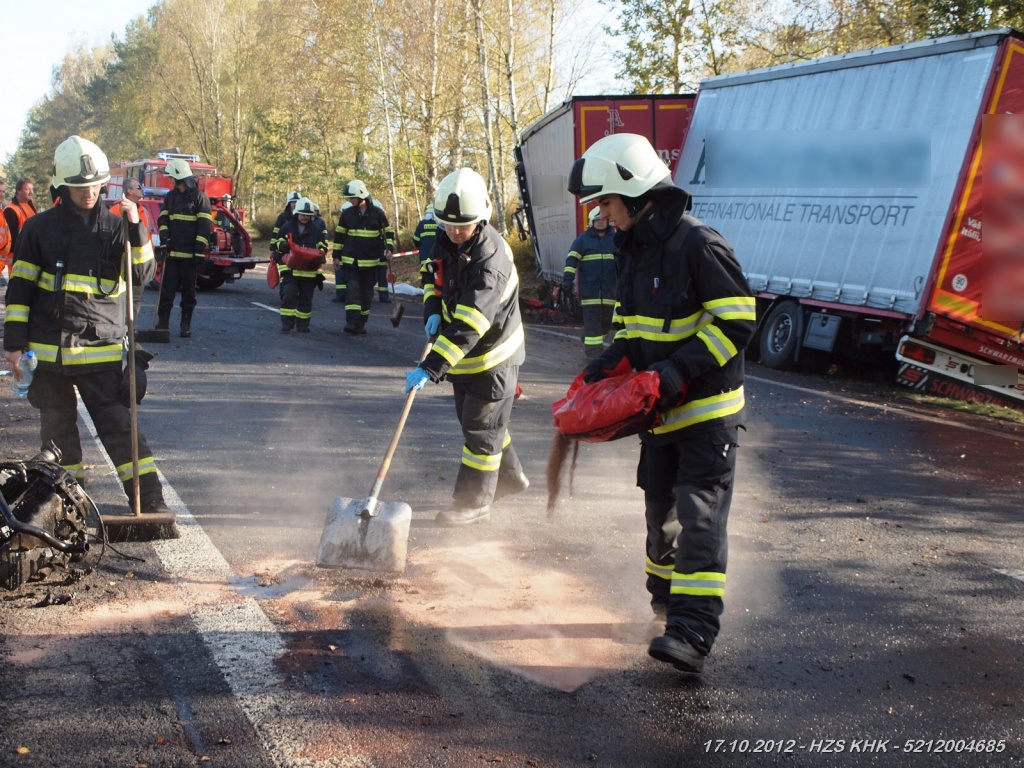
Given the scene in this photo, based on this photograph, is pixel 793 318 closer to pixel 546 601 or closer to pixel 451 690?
pixel 546 601

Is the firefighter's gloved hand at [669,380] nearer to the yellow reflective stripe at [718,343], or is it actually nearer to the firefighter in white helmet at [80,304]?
the yellow reflective stripe at [718,343]

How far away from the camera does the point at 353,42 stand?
36438mm

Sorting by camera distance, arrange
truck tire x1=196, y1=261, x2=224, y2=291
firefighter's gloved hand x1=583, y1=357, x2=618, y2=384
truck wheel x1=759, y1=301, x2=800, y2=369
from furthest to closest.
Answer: truck tire x1=196, y1=261, x2=224, y2=291
truck wheel x1=759, y1=301, x2=800, y2=369
firefighter's gloved hand x1=583, y1=357, x2=618, y2=384

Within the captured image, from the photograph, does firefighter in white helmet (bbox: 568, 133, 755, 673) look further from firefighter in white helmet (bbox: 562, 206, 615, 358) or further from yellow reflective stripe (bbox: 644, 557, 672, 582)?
firefighter in white helmet (bbox: 562, 206, 615, 358)

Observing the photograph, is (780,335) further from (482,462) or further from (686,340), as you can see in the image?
(686,340)

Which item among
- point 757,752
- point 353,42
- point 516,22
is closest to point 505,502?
point 757,752

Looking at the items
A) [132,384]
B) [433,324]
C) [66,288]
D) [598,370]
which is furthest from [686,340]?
[66,288]

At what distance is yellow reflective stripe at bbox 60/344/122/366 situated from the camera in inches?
202

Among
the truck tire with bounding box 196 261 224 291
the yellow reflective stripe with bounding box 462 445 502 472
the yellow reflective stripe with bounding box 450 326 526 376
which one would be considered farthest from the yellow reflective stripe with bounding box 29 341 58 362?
the truck tire with bounding box 196 261 224 291

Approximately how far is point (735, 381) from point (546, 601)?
1285 millimetres

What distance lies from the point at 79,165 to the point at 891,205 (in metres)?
9.39

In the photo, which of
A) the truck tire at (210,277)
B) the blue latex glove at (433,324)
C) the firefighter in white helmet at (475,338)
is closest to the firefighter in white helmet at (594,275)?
the blue latex glove at (433,324)

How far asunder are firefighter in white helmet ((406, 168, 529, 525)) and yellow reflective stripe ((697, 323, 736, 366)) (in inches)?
66.9

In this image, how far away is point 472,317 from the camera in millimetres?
5293
